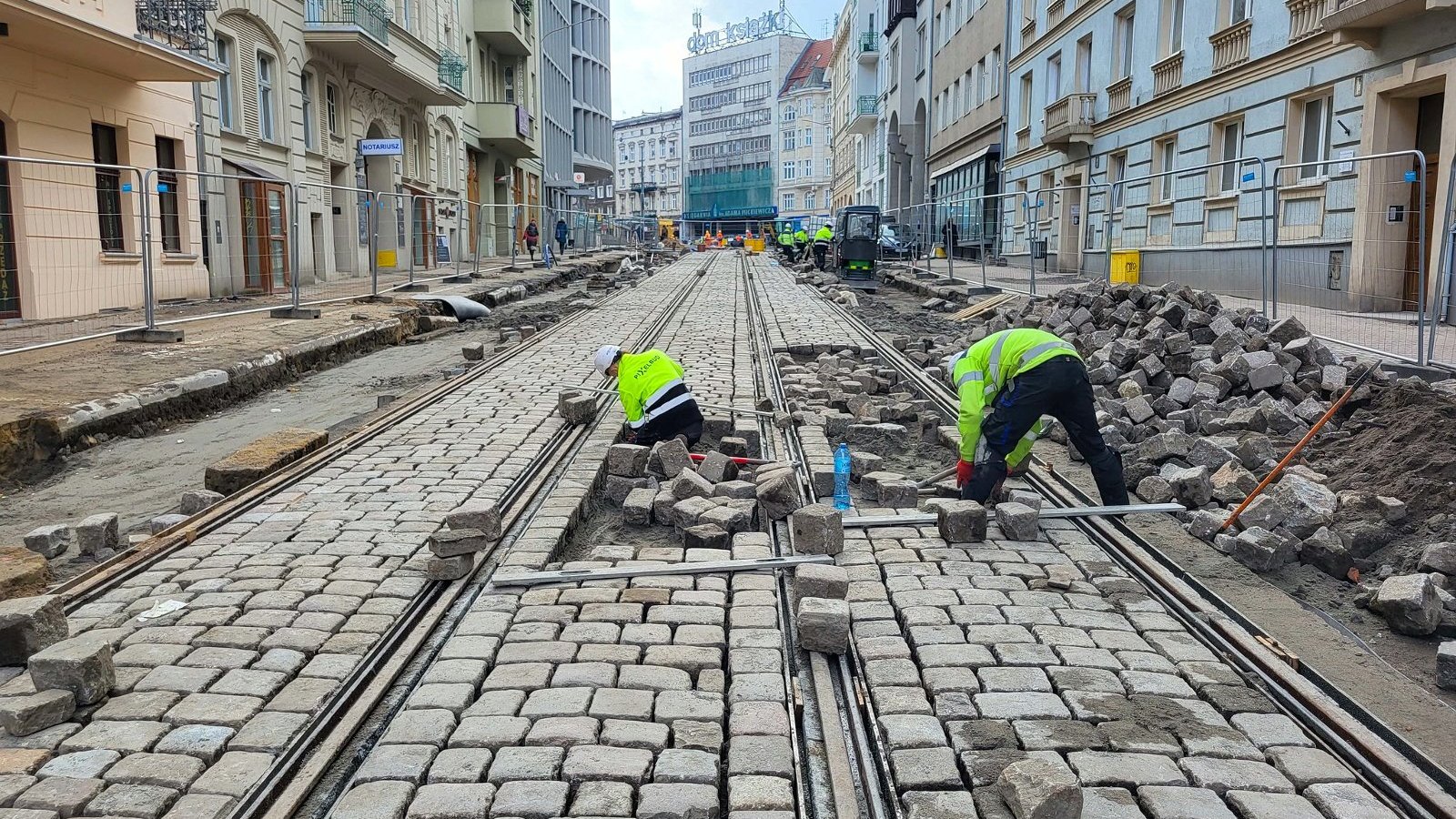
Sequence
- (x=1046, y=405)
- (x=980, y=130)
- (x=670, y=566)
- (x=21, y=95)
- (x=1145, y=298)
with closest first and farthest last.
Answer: (x=670, y=566) < (x=1046, y=405) < (x=1145, y=298) < (x=21, y=95) < (x=980, y=130)

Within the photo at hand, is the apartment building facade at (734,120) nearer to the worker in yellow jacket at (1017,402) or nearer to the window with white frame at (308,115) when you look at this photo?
the window with white frame at (308,115)

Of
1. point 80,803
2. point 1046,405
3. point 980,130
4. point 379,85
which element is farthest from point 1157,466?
point 980,130

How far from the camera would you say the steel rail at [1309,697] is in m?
3.27

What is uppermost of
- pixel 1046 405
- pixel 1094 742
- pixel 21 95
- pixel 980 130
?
pixel 980 130

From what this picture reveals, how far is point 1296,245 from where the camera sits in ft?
47.1

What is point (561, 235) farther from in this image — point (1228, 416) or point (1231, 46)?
point (1228, 416)

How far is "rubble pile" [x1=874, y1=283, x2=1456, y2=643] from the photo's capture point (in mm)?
5512

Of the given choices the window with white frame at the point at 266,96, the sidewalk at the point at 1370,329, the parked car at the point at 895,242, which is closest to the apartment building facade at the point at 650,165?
the parked car at the point at 895,242

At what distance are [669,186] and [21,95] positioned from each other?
381 feet

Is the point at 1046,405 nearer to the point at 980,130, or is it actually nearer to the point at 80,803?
the point at 80,803

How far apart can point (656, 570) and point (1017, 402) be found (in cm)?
239

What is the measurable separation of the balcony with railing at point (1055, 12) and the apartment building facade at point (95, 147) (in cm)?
2095

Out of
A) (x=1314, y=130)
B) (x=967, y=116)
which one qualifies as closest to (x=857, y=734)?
(x=1314, y=130)

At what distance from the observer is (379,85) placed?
2844 cm
